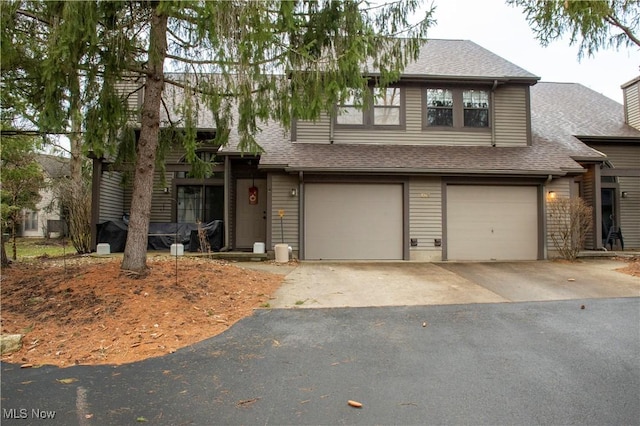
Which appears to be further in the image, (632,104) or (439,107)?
(632,104)

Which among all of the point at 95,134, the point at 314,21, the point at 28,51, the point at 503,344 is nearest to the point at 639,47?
the point at 314,21

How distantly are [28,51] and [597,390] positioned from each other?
8.20 meters

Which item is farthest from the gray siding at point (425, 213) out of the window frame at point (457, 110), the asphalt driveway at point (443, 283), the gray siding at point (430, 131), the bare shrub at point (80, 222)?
the bare shrub at point (80, 222)

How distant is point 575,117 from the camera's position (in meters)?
14.1

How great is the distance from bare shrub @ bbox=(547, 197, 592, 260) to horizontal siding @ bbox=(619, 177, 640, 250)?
429 cm

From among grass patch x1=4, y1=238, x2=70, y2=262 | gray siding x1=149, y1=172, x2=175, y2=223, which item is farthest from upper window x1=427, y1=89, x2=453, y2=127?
grass patch x1=4, y1=238, x2=70, y2=262

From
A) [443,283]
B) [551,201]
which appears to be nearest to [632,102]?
[551,201]

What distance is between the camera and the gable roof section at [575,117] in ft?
40.2

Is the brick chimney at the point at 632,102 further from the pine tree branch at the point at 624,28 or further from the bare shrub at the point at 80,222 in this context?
the bare shrub at the point at 80,222

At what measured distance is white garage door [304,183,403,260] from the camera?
34.4 feet

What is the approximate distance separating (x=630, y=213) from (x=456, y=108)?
7.74m

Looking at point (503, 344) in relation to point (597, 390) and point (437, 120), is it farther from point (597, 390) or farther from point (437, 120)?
point (437, 120)

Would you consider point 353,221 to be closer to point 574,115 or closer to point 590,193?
point 590,193

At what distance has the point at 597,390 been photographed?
311 centimetres
